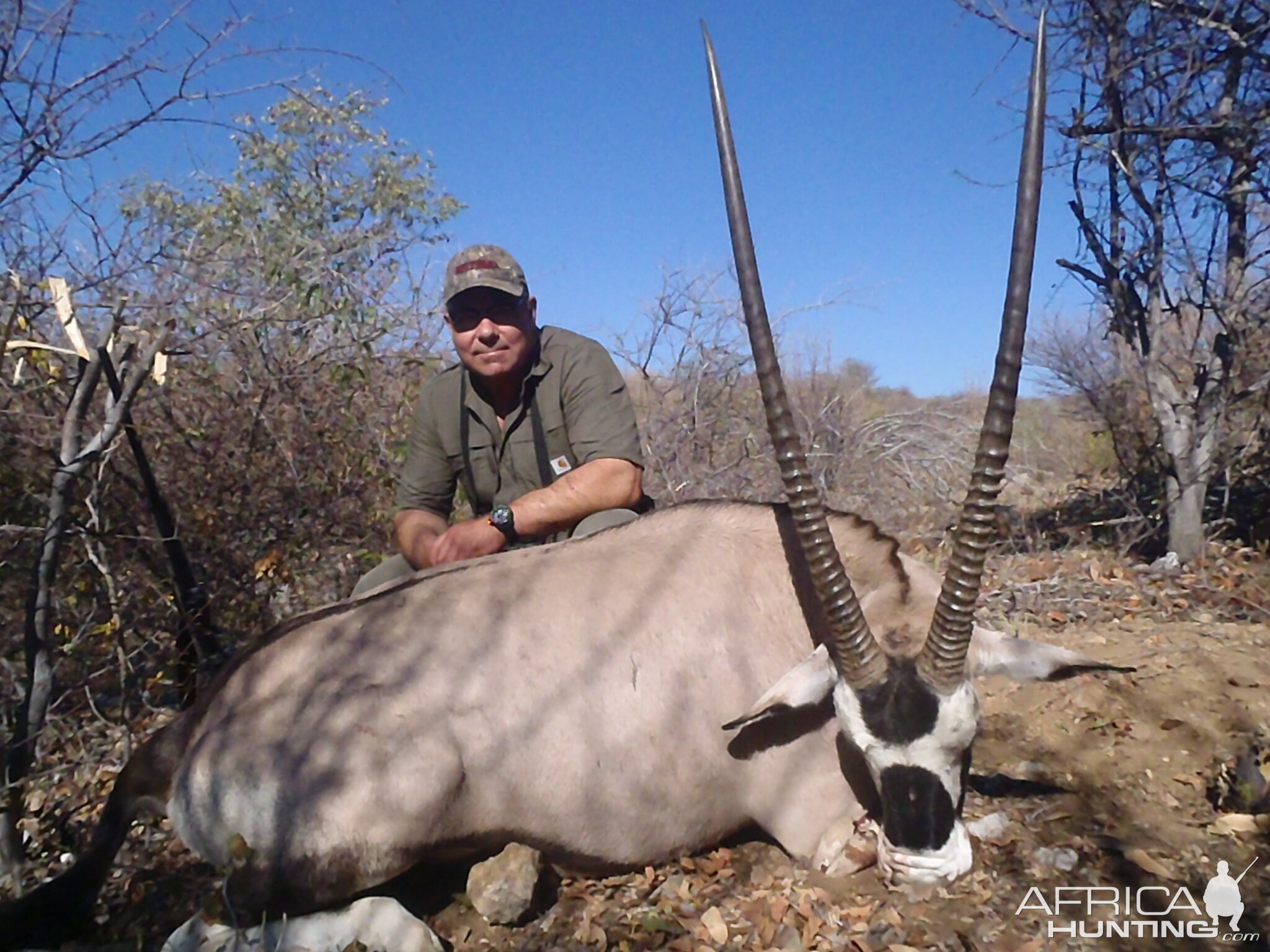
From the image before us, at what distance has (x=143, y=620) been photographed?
396cm

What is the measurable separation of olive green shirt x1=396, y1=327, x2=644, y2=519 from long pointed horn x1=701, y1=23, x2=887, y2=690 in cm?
123

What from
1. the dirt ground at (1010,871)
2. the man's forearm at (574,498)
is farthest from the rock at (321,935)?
the man's forearm at (574,498)

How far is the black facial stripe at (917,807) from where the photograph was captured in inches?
101

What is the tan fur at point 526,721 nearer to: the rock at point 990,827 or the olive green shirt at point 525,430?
the rock at point 990,827

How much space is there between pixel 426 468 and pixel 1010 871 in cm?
289

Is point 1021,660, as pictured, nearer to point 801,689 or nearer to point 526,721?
point 801,689

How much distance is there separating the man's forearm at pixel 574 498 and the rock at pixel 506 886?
1.36 metres

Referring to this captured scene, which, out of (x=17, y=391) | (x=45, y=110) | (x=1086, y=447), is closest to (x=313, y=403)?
(x=17, y=391)

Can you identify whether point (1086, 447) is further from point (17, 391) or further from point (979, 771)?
point (17, 391)

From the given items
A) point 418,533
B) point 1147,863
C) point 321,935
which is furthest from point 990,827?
point 418,533

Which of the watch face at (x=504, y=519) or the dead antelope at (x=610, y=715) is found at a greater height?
the watch face at (x=504, y=519)

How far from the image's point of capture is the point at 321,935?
2.47 m

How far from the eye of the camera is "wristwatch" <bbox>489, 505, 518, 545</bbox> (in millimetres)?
3664

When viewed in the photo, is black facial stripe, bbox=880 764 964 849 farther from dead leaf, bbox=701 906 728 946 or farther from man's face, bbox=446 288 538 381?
man's face, bbox=446 288 538 381
